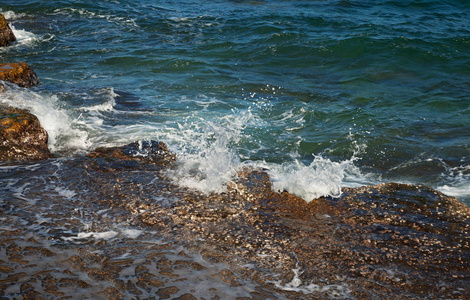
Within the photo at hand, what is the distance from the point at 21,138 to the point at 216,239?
128 inches

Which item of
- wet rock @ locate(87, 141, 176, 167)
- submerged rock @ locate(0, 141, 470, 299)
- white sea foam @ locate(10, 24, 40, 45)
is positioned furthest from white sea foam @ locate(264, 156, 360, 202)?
white sea foam @ locate(10, 24, 40, 45)

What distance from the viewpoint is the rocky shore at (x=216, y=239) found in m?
3.50

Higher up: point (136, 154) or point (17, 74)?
point (17, 74)

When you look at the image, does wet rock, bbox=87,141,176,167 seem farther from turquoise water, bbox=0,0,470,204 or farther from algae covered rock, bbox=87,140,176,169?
turquoise water, bbox=0,0,470,204

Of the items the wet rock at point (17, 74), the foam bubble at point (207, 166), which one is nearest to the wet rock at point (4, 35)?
the wet rock at point (17, 74)

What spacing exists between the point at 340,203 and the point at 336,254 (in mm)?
1060

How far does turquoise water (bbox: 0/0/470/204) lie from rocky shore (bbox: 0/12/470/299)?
0.47 m

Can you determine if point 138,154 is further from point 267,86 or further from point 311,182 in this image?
point 267,86

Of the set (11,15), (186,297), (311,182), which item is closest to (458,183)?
(311,182)

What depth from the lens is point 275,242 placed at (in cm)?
415

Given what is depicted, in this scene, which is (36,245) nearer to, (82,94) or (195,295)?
(195,295)

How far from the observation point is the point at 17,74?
8.70 m

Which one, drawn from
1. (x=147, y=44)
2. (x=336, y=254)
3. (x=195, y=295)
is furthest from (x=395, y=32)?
(x=195, y=295)

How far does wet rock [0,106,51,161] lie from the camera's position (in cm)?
577
